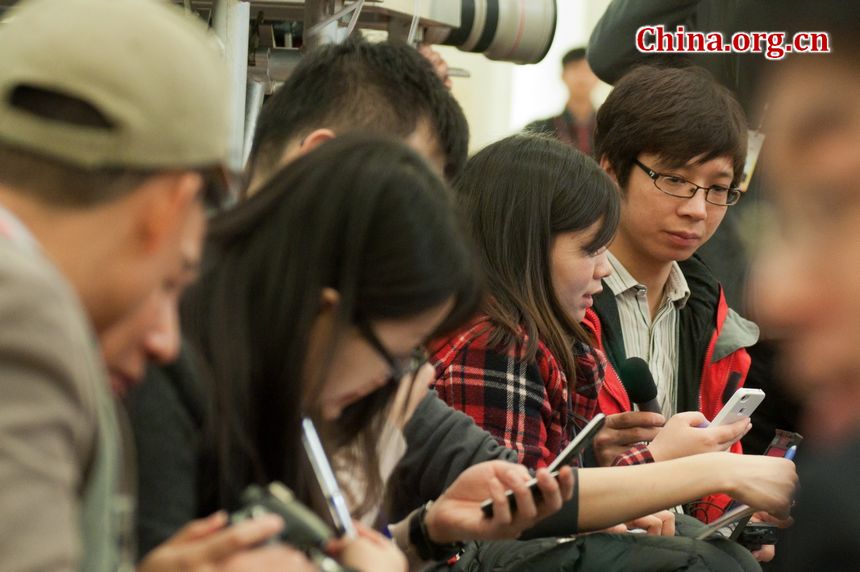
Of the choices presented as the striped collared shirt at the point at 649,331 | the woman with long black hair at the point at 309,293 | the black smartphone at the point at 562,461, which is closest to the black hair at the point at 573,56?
the striped collared shirt at the point at 649,331

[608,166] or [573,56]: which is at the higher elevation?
[608,166]

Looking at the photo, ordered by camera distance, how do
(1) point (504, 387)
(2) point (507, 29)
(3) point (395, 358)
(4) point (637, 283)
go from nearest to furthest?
(3) point (395, 358), (1) point (504, 387), (4) point (637, 283), (2) point (507, 29)

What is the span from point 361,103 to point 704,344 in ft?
3.25

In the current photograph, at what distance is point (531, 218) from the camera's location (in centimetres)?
205

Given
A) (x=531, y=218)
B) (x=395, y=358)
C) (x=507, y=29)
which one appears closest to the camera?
(x=395, y=358)

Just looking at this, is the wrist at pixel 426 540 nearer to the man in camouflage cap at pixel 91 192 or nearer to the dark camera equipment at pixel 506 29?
the man in camouflage cap at pixel 91 192

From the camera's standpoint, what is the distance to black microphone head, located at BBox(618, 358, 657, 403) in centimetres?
216

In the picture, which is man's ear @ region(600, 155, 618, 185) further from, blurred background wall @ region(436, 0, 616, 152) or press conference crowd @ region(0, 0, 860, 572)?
blurred background wall @ region(436, 0, 616, 152)

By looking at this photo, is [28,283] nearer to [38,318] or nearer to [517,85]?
[38,318]

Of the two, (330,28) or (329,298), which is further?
(330,28)

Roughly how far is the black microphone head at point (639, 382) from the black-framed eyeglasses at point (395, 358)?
744 millimetres

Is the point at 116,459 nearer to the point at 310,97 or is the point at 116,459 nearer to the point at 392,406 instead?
the point at 392,406

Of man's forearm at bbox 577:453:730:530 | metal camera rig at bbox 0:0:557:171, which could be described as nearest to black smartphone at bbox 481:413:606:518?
man's forearm at bbox 577:453:730:530

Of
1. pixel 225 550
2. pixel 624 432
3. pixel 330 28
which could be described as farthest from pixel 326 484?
pixel 330 28
